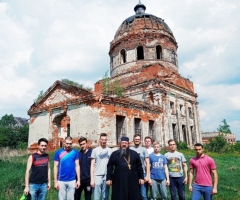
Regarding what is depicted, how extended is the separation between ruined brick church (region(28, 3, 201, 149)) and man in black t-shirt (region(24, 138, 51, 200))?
32.3 ft

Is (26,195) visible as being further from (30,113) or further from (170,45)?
(170,45)

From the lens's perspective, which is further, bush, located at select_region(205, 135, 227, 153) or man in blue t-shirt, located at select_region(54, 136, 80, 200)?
bush, located at select_region(205, 135, 227, 153)

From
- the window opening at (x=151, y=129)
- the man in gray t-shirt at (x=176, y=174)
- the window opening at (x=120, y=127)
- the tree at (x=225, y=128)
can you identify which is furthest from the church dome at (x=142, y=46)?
the tree at (x=225, y=128)

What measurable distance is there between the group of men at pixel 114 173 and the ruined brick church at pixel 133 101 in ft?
30.7

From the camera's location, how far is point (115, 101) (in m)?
15.5

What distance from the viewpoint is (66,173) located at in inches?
182

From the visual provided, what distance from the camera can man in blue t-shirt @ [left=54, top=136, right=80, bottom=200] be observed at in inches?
181

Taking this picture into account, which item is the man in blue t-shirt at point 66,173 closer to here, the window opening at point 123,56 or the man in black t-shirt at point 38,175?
the man in black t-shirt at point 38,175


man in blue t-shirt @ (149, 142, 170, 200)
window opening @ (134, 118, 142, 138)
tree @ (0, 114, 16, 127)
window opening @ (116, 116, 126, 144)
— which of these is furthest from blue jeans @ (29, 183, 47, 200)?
tree @ (0, 114, 16, 127)

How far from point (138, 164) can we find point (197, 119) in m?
21.0

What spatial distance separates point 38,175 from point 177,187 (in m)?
3.10

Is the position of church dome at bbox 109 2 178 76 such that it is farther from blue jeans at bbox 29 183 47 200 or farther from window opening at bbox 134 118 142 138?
blue jeans at bbox 29 183 47 200

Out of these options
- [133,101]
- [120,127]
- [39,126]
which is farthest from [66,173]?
[39,126]

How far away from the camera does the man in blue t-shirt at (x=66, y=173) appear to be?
4590mm
